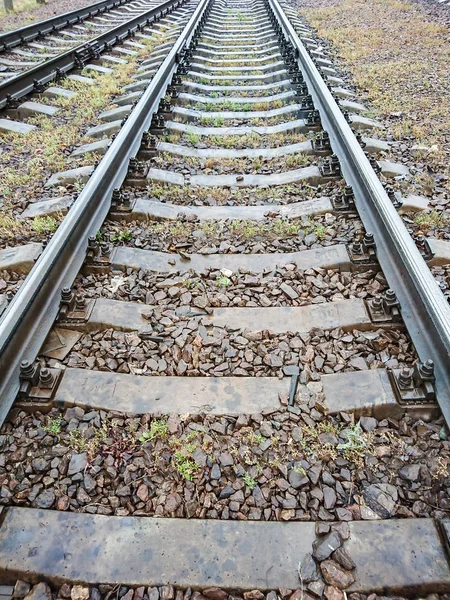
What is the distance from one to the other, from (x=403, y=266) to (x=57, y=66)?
272 inches

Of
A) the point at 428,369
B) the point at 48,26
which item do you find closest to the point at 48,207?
the point at 428,369

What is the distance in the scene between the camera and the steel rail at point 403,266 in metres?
2.18

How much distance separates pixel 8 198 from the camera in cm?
398

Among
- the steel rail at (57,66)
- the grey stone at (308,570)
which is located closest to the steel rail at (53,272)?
the grey stone at (308,570)

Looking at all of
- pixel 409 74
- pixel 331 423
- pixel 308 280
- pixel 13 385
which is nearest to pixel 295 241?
pixel 308 280

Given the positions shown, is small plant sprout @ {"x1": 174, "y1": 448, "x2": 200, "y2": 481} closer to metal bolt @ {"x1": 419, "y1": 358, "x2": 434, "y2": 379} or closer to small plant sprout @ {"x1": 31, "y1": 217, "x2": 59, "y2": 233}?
metal bolt @ {"x1": 419, "y1": 358, "x2": 434, "y2": 379}

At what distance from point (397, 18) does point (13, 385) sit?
13.2 metres

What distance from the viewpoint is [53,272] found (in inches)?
106

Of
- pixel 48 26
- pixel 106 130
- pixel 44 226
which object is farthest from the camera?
pixel 48 26

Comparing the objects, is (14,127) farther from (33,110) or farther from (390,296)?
(390,296)

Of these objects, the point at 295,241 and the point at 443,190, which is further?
the point at 443,190

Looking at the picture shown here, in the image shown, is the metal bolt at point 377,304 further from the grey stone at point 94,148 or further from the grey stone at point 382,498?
the grey stone at point 94,148

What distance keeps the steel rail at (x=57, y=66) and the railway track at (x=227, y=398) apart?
127 inches

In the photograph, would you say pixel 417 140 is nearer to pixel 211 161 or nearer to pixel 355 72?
pixel 211 161
